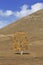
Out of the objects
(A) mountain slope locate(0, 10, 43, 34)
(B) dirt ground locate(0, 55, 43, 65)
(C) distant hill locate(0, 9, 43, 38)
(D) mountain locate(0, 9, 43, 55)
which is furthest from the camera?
(A) mountain slope locate(0, 10, 43, 34)

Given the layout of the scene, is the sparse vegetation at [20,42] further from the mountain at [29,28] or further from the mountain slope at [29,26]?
the mountain slope at [29,26]

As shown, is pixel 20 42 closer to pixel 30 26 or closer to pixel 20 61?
pixel 20 61

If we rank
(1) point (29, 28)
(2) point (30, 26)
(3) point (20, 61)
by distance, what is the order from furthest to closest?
(2) point (30, 26) → (1) point (29, 28) → (3) point (20, 61)

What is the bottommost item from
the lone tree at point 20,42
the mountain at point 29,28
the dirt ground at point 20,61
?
the dirt ground at point 20,61

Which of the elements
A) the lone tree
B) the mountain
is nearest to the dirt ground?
the lone tree

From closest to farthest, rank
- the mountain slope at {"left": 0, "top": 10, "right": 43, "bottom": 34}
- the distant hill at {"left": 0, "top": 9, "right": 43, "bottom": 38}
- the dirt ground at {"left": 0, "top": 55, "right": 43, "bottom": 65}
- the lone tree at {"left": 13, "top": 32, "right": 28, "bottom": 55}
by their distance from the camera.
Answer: the dirt ground at {"left": 0, "top": 55, "right": 43, "bottom": 65} → the lone tree at {"left": 13, "top": 32, "right": 28, "bottom": 55} → the distant hill at {"left": 0, "top": 9, "right": 43, "bottom": 38} → the mountain slope at {"left": 0, "top": 10, "right": 43, "bottom": 34}

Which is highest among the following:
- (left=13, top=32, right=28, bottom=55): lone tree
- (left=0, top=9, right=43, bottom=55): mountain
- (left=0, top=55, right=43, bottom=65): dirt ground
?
(left=0, top=9, right=43, bottom=55): mountain

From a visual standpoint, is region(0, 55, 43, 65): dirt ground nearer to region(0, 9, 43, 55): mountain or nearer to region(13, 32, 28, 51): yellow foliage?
region(13, 32, 28, 51): yellow foliage

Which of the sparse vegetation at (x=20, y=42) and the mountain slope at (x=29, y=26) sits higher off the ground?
the mountain slope at (x=29, y=26)

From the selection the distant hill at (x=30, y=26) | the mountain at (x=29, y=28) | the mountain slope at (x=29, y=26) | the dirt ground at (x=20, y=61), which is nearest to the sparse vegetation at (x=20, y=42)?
the dirt ground at (x=20, y=61)

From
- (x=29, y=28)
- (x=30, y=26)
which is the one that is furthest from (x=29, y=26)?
(x=29, y=28)

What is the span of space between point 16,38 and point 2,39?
35.1m

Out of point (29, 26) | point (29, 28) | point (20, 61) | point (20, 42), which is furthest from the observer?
point (29, 26)

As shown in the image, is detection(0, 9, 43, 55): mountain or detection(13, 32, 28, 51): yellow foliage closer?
detection(13, 32, 28, 51): yellow foliage
